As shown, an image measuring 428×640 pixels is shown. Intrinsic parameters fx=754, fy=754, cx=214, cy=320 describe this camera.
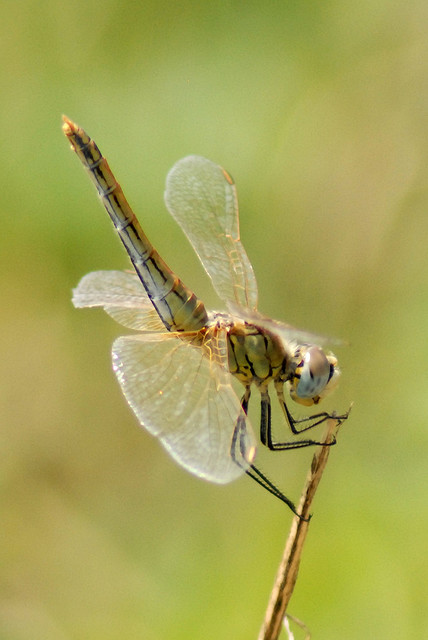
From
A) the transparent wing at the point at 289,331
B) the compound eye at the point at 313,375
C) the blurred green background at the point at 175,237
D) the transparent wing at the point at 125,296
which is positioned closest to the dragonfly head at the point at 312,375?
the compound eye at the point at 313,375

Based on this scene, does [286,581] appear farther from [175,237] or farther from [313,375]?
[175,237]

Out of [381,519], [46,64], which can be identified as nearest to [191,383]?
[381,519]

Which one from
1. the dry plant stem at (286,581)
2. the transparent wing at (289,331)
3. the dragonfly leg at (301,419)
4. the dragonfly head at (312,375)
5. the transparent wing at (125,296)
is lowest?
the dry plant stem at (286,581)

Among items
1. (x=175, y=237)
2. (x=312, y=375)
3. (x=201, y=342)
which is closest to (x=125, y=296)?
(x=201, y=342)

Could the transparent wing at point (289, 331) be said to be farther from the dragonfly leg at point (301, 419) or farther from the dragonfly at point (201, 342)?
the dragonfly leg at point (301, 419)

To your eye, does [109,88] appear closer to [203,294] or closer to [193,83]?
[193,83]
